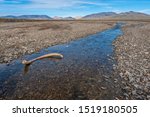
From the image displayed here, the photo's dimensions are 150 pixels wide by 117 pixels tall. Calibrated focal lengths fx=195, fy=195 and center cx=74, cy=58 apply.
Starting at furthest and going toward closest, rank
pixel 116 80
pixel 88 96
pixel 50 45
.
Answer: pixel 50 45 → pixel 116 80 → pixel 88 96

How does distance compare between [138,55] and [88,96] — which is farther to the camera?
[138,55]

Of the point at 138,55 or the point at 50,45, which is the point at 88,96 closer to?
the point at 138,55

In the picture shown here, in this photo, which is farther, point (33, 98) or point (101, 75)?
point (101, 75)

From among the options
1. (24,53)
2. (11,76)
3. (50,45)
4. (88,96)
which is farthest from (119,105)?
(50,45)

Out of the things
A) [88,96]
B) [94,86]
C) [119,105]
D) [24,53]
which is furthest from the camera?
[24,53]

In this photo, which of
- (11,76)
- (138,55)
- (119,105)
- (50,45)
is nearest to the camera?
(119,105)

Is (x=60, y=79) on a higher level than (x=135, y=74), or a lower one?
lower

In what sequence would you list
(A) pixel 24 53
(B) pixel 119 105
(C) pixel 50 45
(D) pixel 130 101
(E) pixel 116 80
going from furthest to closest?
1. (C) pixel 50 45
2. (A) pixel 24 53
3. (E) pixel 116 80
4. (D) pixel 130 101
5. (B) pixel 119 105

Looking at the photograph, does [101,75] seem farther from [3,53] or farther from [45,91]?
[3,53]

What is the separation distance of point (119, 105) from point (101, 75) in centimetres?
471

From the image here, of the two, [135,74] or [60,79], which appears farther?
[135,74]

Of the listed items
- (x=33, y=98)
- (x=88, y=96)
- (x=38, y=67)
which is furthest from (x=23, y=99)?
(x=38, y=67)

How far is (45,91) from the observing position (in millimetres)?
10719

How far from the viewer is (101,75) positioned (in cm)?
1326
